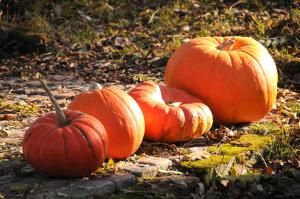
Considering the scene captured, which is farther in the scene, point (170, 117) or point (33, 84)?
point (33, 84)

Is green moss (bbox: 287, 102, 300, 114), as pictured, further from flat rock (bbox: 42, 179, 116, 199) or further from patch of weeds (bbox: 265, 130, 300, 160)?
flat rock (bbox: 42, 179, 116, 199)

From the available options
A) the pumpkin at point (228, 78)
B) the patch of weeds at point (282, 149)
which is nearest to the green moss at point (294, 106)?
the pumpkin at point (228, 78)

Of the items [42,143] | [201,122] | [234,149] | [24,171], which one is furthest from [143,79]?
[42,143]

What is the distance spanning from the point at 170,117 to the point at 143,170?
0.62 m

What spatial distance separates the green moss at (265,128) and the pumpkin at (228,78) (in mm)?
69

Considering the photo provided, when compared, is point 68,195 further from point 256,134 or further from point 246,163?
point 256,134

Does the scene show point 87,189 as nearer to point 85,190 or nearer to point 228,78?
point 85,190

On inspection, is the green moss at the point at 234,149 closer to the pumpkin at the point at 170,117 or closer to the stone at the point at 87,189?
the pumpkin at the point at 170,117

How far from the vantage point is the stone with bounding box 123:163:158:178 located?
13.1 ft

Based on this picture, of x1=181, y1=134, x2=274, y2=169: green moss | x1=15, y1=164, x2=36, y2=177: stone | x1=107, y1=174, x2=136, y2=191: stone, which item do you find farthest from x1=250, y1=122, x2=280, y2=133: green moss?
x1=15, y1=164, x2=36, y2=177: stone

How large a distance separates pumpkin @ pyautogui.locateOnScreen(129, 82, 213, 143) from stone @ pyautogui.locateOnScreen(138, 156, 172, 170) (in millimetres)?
302

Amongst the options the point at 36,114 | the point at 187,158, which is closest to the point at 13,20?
the point at 36,114

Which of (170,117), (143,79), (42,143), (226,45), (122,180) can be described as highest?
(226,45)

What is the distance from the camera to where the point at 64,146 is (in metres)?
3.77
